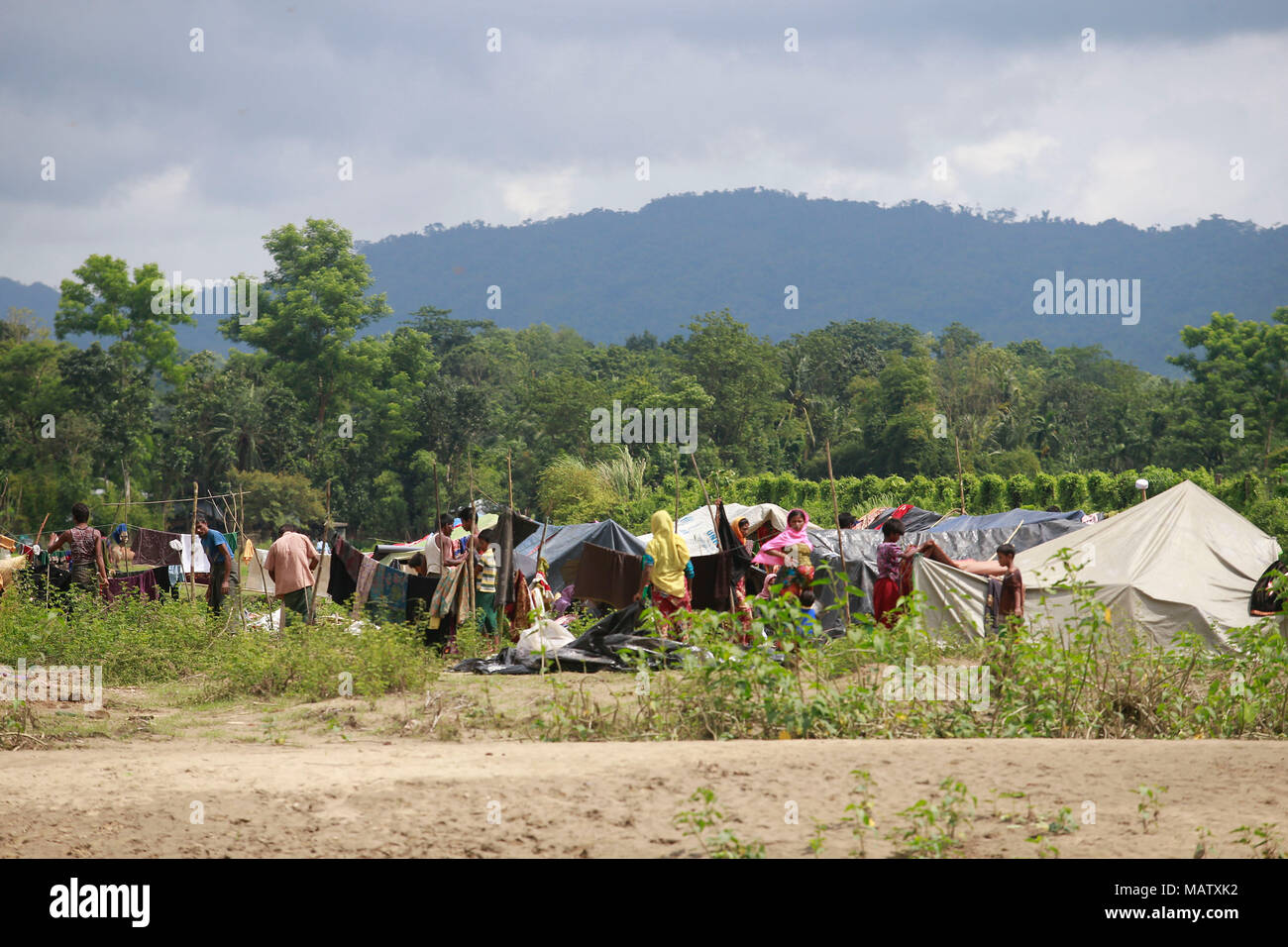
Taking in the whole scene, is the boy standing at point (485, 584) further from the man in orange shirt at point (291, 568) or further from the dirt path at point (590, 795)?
the dirt path at point (590, 795)

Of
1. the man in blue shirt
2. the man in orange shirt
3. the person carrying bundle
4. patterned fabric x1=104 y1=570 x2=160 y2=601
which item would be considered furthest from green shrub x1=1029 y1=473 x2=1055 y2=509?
the person carrying bundle

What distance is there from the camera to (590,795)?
5316 mm

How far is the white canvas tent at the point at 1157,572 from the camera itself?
10.7 meters

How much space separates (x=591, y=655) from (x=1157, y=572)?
17.9ft

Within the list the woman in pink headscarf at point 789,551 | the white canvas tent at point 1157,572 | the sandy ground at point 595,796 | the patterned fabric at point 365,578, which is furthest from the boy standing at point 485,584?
the sandy ground at point 595,796

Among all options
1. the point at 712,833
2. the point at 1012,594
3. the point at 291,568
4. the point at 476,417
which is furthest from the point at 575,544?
the point at 476,417

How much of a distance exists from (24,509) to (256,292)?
2031cm

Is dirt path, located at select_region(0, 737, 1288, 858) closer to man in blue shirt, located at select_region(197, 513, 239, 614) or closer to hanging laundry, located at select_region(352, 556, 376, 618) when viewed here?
man in blue shirt, located at select_region(197, 513, 239, 614)

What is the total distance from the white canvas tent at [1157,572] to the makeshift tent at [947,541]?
100 centimetres

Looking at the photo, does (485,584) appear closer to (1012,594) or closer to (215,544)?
(215,544)
